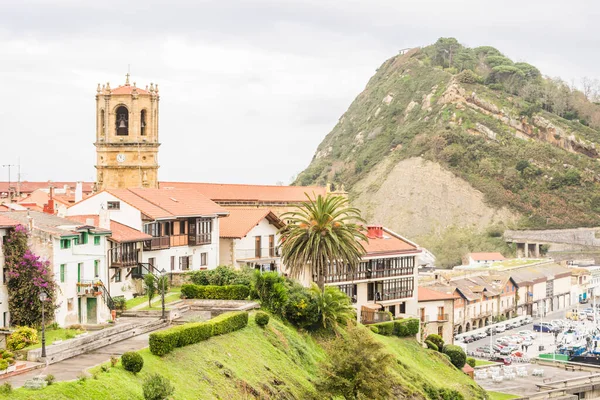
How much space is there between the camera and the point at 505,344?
129750mm

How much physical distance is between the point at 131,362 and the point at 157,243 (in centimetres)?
3006

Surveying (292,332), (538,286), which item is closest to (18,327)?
(292,332)

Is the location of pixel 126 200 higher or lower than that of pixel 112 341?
higher

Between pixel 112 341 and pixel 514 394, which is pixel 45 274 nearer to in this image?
pixel 112 341

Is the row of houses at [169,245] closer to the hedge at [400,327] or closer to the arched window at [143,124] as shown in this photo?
the hedge at [400,327]

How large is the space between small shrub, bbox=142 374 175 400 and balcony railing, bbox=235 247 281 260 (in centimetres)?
4561

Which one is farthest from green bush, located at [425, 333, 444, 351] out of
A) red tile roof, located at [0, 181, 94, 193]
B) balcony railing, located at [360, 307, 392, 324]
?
red tile roof, located at [0, 181, 94, 193]

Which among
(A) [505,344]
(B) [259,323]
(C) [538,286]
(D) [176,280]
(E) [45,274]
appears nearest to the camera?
(E) [45,274]

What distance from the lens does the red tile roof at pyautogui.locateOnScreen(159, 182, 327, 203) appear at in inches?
3991

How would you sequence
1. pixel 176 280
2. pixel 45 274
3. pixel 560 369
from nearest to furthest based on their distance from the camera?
pixel 45 274 < pixel 176 280 < pixel 560 369

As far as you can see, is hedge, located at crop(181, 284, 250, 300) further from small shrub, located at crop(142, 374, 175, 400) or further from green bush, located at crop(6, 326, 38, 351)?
small shrub, located at crop(142, 374, 175, 400)

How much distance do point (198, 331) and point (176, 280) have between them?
21287 millimetres

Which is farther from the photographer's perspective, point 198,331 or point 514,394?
point 514,394

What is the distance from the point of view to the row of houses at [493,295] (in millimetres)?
110000
